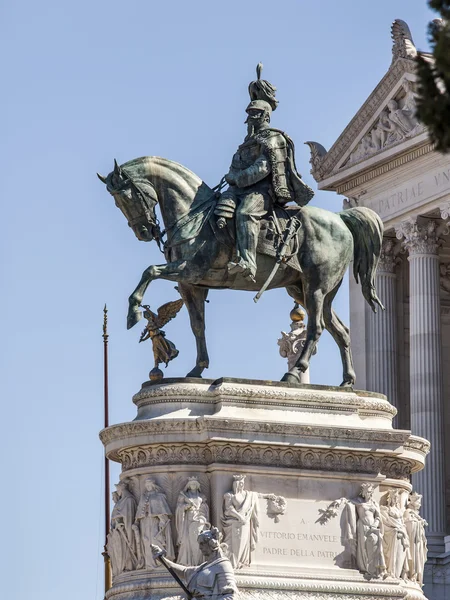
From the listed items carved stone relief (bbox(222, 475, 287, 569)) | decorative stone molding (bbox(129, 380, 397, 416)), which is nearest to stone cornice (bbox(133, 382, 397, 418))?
decorative stone molding (bbox(129, 380, 397, 416))

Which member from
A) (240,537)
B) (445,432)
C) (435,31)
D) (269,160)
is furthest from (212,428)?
(445,432)

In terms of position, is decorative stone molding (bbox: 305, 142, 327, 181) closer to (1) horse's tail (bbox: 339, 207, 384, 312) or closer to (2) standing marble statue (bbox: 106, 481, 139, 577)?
(1) horse's tail (bbox: 339, 207, 384, 312)

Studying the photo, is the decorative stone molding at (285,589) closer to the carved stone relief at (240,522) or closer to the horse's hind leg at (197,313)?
the carved stone relief at (240,522)

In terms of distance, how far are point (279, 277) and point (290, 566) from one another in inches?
214

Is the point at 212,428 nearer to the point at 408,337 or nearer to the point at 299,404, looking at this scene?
the point at 299,404

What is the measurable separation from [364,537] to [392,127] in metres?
31.5

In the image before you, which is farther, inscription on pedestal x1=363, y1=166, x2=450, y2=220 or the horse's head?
inscription on pedestal x1=363, y1=166, x2=450, y2=220

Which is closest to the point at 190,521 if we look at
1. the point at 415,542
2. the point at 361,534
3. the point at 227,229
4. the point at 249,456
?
the point at 249,456

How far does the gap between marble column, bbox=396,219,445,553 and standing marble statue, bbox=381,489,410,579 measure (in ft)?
77.1

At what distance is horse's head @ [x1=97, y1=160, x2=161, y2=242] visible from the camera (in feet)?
122

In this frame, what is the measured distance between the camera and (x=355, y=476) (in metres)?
36.2

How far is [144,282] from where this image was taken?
120 feet

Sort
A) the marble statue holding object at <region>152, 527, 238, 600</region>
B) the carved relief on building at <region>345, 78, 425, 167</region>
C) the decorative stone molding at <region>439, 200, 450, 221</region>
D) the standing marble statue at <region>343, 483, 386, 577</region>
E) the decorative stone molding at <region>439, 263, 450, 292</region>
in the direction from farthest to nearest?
the decorative stone molding at <region>439, 263, 450, 292</region>
the carved relief on building at <region>345, 78, 425, 167</region>
the decorative stone molding at <region>439, 200, 450, 221</region>
the standing marble statue at <region>343, 483, 386, 577</region>
the marble statue holding object at <region>152, 527, 238, 600</region>

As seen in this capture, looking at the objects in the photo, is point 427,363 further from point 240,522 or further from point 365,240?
point 240,522
